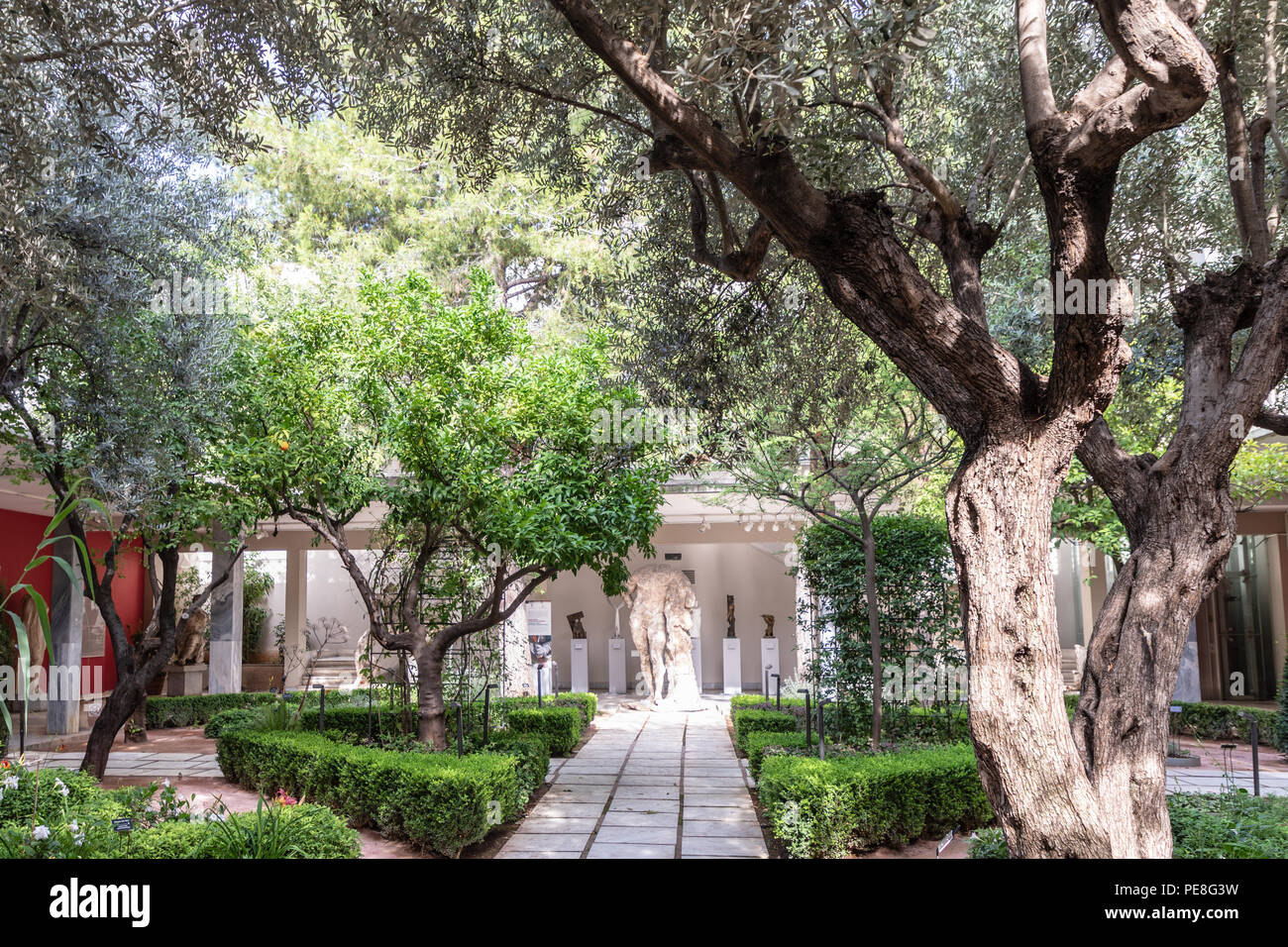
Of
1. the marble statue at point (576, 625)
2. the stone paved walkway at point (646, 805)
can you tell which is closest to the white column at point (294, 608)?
the marble statue at point (576, 625)

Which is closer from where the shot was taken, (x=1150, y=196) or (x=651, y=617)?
(x=1150, y=196)

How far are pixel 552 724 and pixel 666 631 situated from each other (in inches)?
214

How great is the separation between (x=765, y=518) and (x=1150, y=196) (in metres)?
9.24

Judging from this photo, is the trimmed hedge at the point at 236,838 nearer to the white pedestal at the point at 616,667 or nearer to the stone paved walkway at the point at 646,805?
the stone paved walkway at the point at 646,805

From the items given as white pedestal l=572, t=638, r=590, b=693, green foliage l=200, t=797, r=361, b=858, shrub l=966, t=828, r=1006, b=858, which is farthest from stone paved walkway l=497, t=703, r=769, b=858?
white pedestal l=572, t=638, r=590, b=693

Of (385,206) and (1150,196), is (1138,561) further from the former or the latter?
(385,206)

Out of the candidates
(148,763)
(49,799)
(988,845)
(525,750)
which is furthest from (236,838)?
(148,763)

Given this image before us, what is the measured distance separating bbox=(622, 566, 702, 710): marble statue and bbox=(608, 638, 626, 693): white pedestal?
2697mm

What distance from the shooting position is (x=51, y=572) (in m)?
14.1

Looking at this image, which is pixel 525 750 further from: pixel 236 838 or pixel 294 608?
pixel 294 608

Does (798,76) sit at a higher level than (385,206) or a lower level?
lower

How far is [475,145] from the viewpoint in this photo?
19.3 feet
